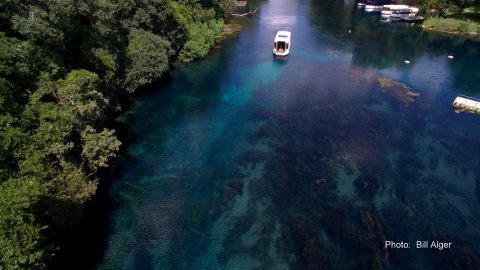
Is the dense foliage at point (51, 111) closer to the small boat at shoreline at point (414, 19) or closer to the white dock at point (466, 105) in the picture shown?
the white dock at point (466, 105)

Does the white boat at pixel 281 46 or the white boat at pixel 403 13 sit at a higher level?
the white boat at pixel 403 13

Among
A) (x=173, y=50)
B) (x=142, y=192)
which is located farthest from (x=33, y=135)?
(x=173, y=50)

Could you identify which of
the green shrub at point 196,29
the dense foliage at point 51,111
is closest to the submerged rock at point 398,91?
the green shrub at point 196,29

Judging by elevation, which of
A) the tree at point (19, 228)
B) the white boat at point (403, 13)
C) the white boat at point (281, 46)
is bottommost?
the tree at point (19, 228)

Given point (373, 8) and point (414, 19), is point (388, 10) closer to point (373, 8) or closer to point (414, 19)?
point (373, 8)

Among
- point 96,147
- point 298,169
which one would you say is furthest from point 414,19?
point 96,147

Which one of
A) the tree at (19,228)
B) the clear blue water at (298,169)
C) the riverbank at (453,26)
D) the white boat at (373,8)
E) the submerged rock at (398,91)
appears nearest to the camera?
the tree at (19,228)
